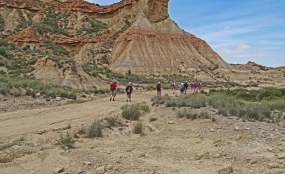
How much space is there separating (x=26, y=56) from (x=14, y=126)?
30.7m

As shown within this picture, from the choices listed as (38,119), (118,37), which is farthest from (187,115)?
(118,37)

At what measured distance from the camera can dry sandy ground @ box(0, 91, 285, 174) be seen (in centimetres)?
816

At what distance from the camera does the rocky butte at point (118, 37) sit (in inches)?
2694

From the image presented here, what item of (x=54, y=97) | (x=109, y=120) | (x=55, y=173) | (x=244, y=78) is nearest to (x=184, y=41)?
(x=244, y=78)

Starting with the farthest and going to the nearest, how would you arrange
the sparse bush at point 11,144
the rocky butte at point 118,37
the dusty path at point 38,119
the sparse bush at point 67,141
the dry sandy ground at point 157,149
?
1. the rocky butte at point 118,37
2. the dusty path at point 38,119
3. the sparse bush at point 67,141
4. the sparse bush at point 11,144
5. the dry sandy ground at point 157,149

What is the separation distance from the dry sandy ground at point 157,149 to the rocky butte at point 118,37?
50289 millimetres

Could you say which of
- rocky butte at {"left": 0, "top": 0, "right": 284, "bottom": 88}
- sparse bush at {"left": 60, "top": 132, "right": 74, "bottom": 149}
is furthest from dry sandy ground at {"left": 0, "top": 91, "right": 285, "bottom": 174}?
rocky butte at {"left": 0, "top": 0, "right": 284, "bottom": 88}

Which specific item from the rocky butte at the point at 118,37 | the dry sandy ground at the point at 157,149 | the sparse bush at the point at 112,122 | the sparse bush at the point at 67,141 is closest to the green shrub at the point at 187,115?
the dry sandy ground at the point at 157,149

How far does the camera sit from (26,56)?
41.7m

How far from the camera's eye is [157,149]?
32.3 ft

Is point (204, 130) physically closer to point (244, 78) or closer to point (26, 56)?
point (26, 56)

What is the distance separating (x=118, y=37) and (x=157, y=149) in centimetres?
6802

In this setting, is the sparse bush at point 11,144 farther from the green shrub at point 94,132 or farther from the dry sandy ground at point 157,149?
the green shrub at point 94,132

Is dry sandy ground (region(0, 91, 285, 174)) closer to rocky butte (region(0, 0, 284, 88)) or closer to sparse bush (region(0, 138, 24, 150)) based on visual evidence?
sparse bush (region(0, 138, 24, 150))
